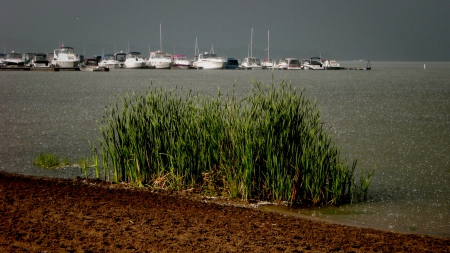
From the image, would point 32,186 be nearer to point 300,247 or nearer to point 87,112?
point 300,247

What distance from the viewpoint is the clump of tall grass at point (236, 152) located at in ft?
30.4

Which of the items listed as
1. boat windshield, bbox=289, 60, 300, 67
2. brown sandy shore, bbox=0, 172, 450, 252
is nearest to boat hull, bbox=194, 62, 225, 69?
boat windshield, bbox=289, 60, 300, 67

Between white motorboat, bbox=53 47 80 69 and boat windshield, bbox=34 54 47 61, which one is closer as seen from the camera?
white motorboat, bbox=53 47 80 69

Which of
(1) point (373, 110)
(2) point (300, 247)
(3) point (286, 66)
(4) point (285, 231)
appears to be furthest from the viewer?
(3) point (286, 66)

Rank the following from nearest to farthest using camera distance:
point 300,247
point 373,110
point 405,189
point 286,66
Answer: point 300,247, point 405,189, point 373,110, point 286,66

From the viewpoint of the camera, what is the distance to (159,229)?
6.84m

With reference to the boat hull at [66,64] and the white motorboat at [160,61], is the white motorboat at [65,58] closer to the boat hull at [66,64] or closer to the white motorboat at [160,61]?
the boat hull at [66,64]

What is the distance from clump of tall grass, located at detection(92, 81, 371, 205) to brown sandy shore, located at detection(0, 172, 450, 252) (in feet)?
3.25

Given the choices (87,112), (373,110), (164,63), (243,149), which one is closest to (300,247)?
(243,149)

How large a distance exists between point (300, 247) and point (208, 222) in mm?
1315

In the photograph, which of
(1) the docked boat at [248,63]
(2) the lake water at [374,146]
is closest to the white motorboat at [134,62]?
(1) the docked boat at [248,63]

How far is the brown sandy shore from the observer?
6.30m

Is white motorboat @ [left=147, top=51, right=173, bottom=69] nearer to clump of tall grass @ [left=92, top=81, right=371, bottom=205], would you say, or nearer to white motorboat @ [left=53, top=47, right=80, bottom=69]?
white motorboat @ [left=53, top=47, right=80, bottom=69]

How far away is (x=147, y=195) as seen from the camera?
9.04m
